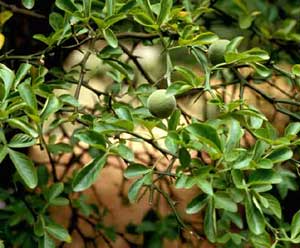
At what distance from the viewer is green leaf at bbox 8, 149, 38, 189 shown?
3.55ft

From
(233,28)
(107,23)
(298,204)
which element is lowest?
(298,204)

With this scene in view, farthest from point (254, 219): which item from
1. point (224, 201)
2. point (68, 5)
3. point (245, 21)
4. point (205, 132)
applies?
point (245, 21)

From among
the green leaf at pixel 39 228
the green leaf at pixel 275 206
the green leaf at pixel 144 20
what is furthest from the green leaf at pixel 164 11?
the green leaf at pixel 39 228

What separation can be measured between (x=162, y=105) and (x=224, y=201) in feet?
0.59

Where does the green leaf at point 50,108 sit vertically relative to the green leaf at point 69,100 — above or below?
above

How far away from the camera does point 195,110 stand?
7.77ft

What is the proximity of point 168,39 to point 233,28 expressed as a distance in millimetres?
804

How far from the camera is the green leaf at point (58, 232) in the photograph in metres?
1.28

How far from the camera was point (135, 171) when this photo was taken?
1.14 m

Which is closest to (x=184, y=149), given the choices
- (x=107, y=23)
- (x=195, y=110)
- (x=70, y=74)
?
(x=107, y=23)

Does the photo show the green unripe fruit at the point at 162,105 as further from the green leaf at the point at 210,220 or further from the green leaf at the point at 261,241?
the green leaf at the point at 261,241

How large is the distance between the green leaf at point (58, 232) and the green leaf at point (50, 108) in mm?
281

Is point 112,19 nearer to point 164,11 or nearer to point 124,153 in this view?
point 164,11

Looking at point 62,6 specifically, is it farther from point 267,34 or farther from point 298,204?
point 298,204
